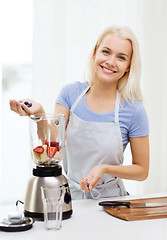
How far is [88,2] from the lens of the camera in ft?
9.48

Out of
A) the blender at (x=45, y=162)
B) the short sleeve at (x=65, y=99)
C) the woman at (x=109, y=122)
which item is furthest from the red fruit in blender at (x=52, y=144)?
the short sleeve at (x=65, y=99)

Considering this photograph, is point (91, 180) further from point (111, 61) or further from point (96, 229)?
point (111, 61)

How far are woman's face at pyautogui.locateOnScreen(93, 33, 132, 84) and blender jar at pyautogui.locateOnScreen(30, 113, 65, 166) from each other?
0.46 m

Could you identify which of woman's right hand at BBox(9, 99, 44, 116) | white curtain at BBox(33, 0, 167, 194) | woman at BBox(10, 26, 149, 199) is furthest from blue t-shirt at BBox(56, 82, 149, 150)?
white curtain at BBox(33, 0, 167, 194)

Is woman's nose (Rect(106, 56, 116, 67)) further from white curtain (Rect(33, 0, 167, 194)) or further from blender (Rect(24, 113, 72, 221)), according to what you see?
white curtain (Rect(33, 0, 167, 194))

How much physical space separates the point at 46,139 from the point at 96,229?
1.24 ft

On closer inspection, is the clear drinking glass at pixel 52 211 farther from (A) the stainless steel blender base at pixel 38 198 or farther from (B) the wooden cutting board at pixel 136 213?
(B) the wooden cutting board at pixel 136 213

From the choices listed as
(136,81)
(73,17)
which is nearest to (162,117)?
(73,17)

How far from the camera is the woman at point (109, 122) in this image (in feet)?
5.88

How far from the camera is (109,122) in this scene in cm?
183

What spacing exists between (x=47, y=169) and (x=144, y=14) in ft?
7.17

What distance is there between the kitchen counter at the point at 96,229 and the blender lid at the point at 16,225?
12 millimetres

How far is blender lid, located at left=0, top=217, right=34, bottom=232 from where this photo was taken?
4.00ft

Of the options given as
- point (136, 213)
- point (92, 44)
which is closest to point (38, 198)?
point (136, 213)
